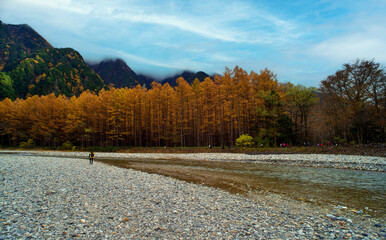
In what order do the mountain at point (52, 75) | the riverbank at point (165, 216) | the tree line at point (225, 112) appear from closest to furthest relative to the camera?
the riverbank at point (165, 216) < the tree line at point (225, 112) < the mountain at point (52, 75)

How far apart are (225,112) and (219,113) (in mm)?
1298

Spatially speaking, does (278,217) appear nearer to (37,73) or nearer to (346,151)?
(346,151)

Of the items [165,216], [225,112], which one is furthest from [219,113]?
[165,216]

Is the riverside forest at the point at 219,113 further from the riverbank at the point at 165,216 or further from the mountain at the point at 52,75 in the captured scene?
the mountain at the point at 52,75

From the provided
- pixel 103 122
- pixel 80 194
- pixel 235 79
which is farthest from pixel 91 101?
pixel 80 194

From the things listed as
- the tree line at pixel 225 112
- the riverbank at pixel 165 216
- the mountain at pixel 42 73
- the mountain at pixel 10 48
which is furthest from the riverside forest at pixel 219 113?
the mountain at pixel 10 48

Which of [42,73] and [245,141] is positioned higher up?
[42,73]

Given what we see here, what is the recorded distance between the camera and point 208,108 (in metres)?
40.7

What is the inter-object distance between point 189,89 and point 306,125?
25787 mm

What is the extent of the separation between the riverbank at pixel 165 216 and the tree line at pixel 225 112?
87.3 feet

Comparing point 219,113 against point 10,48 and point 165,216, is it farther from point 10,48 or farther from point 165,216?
point 10,48

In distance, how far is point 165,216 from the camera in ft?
21.3

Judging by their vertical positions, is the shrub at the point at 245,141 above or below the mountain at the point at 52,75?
below

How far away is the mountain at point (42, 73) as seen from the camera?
112213 mm
